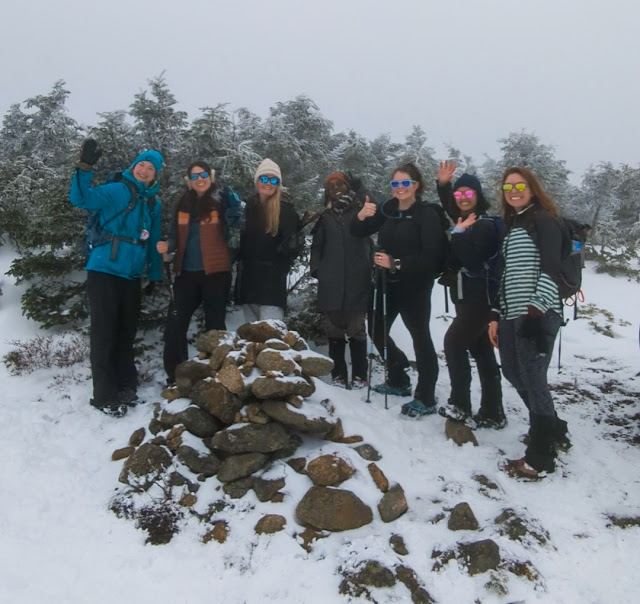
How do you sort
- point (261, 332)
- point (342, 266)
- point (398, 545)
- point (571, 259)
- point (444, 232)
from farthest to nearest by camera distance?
point (342, 266) → point (444, 232) → point (261, 332) → point (571, 259) → point (398, 545)

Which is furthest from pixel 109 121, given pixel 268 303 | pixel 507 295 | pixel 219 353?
pixel 507 295

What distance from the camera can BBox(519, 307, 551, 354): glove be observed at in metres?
4.31

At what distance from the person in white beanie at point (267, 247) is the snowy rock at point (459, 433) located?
2464mm

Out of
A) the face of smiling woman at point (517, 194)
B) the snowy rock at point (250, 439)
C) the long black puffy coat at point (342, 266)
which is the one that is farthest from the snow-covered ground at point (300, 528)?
the face of smiling woman at point (517, 194)

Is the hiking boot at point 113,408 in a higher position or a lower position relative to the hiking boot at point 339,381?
lower

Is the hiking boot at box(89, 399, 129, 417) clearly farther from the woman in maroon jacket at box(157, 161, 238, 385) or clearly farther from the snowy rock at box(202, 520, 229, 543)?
the snowy rock at box(202, 520, 229, 543)

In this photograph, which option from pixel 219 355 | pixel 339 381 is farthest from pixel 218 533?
pixel 339 381

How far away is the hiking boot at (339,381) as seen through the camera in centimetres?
618

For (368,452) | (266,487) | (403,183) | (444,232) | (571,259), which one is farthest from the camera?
(444,232)

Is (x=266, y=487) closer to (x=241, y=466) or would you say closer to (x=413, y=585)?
(x=241, y=466)

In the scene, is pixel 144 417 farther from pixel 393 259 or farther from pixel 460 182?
pixel 460 182

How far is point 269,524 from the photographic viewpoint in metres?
3.98

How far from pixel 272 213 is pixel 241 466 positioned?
9.86ft

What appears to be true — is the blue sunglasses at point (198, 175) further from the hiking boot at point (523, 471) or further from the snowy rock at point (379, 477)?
the hiking boot at point (523, 471)
